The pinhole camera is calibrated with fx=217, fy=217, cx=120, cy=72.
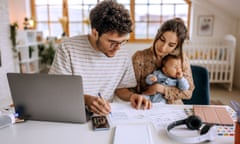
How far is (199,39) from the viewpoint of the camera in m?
4.92

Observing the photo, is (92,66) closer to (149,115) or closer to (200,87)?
(149,115)

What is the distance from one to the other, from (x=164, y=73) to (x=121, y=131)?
0.80 metres

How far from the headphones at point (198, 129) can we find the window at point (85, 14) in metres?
4.43

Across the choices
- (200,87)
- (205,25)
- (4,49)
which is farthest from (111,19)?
(205,25)

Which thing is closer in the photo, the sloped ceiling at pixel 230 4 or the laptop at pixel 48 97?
the laptop at pixel 48 97

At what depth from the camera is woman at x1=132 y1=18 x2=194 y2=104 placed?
149cm

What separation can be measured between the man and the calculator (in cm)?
4

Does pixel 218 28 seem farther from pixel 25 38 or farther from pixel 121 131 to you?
pixel 121 131

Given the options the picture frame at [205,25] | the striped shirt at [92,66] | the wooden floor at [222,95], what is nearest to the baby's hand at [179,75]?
the striped shirt at [92,66]

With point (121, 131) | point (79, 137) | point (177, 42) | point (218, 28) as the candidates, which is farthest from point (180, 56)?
point (218, 28)

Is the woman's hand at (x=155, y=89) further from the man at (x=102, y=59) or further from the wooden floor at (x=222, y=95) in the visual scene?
the wooden floor at (x=222, y=95)

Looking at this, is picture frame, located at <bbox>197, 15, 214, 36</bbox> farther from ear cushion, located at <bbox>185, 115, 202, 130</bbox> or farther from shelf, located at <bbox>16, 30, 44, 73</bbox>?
ear cushion, located at <bbox>185, 115, 202, 130</bbox>

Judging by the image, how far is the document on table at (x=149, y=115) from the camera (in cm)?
100

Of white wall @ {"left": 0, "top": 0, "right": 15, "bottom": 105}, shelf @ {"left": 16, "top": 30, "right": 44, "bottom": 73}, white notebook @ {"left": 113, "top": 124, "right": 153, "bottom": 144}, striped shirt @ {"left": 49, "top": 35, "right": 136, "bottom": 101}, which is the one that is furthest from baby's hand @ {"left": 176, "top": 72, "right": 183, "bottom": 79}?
shelf @ {"left": 16, "top": 30, "right": 44, "bottom": 73}
